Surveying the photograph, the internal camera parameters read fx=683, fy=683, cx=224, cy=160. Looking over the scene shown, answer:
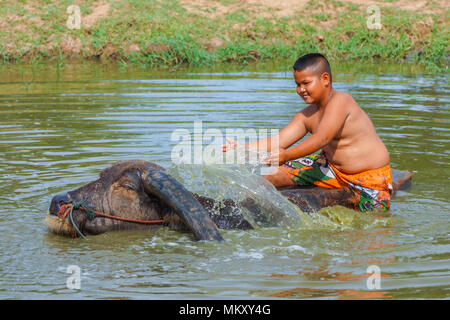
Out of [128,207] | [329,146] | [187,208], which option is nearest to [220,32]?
[329,146]

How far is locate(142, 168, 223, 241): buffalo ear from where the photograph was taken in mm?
4305

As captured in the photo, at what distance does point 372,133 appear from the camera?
5484 millimetres

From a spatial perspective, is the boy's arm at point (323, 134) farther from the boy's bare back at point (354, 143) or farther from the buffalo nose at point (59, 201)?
the buffalo nose at point (59, 201)

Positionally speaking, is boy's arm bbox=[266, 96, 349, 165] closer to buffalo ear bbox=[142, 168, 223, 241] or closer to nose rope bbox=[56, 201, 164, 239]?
buffalo ear bbox=[142, 168, 223, 241]

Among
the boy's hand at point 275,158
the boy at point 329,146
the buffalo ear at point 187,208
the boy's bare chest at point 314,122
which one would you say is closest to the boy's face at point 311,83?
the boy at point 329,146

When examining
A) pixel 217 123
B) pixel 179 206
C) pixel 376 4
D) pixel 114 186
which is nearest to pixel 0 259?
pixel 114 186

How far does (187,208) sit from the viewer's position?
14.1 ft

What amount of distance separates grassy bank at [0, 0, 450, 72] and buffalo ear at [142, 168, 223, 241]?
9.35m

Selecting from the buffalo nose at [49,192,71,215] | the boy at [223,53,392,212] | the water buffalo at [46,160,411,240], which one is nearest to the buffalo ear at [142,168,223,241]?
the water buffalo at [46,160,411,240]

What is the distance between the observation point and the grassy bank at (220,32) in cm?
1396

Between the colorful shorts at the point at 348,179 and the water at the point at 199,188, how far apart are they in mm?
169

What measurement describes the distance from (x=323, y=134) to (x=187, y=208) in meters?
1.42

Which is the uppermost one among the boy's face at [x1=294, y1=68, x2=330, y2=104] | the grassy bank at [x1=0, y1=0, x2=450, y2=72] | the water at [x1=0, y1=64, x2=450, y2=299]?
the grassy bank at [x1=0, y1=0, x2=450, y2=72]

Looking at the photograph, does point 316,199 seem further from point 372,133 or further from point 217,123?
point 217,123
